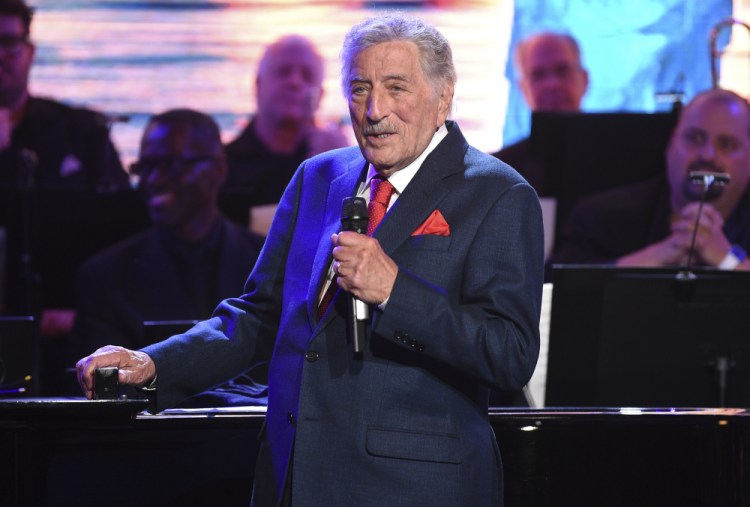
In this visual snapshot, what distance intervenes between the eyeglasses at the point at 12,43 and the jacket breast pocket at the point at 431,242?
12.3 feet

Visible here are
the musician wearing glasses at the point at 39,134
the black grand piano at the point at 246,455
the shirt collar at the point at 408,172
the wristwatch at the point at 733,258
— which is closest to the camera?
the shirt collar at the point at 408,172

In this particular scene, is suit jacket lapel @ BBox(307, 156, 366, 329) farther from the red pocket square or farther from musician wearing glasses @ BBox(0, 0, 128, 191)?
musician wearing glasses @ BBox(0, 0, 128, 191)

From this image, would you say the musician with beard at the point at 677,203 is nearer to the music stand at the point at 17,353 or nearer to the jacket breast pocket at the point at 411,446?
the music stand at the point at 17,353

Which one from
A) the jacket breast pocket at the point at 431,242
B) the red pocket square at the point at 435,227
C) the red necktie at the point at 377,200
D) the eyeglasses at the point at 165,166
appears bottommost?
the jacket breast pocket at the point at 431,242

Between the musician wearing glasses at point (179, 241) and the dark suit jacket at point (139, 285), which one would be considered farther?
the musician wearing glasses at point (179, 241)

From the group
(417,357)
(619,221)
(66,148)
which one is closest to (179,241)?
(66,148)

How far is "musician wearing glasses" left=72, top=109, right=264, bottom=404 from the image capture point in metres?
4.81

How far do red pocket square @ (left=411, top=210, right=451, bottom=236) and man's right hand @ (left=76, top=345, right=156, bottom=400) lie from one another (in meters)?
0.55

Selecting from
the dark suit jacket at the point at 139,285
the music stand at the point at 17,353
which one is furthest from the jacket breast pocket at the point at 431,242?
the dark suit jacket at the point at 139,285

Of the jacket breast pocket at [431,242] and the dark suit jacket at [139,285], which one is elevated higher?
the jacket breast pocket at [431,242]

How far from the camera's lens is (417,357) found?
1.74m

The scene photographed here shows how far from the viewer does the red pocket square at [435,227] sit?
5.78ft

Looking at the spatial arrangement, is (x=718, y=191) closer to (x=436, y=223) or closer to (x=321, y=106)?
(x=321, y=106)

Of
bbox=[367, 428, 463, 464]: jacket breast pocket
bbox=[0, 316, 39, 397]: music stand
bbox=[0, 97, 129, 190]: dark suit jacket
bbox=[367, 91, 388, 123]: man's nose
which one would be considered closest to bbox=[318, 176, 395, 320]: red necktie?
bbox=[367, 91, 388, 123]: man's nose
